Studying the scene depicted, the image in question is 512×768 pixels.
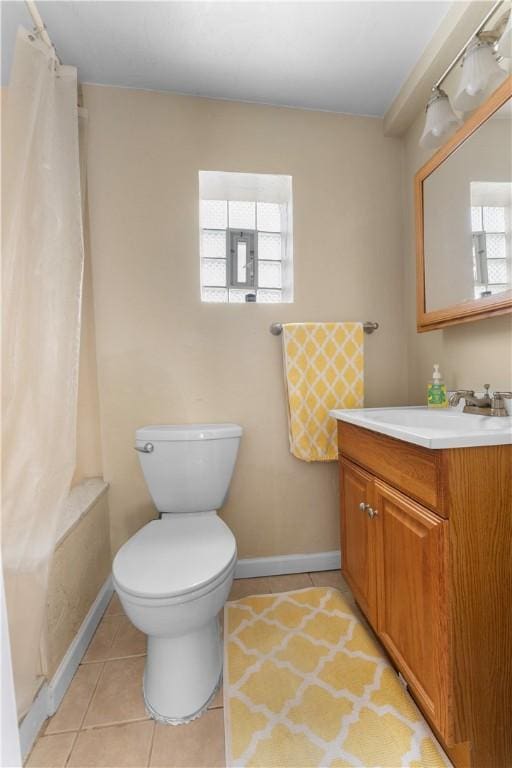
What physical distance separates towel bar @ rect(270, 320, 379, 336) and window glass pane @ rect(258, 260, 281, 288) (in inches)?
11.2

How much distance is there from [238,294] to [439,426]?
1.10 metres

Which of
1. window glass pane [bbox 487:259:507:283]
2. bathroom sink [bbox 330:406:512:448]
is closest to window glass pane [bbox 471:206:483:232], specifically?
window glass pane [bbox 487:259:507:283]

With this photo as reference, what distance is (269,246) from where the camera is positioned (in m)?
1.73

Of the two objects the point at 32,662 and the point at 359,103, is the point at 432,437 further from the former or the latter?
the point at 359,103

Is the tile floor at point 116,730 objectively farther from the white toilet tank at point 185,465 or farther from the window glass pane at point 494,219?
the window glass pane at point 494,219

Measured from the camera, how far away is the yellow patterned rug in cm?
88

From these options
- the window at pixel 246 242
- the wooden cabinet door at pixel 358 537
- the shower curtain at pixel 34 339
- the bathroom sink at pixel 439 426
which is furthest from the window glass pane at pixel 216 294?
the wooden cabinet door at pixel 358 537

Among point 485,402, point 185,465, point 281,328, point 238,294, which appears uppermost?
point 238,294

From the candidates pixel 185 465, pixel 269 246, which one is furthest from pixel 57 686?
pixel 269 246

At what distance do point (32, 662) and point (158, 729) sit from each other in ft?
1.33

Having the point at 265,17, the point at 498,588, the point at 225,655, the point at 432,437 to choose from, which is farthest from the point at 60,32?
the point at 225,655

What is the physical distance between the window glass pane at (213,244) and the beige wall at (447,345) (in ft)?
3.04

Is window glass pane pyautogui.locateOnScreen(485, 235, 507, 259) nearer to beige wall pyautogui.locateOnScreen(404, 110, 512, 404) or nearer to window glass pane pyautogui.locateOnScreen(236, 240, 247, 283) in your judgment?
beige wall pyautogui.locateOnScreen(404, 110, 512, 404)

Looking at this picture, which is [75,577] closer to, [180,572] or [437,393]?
[180,572]
